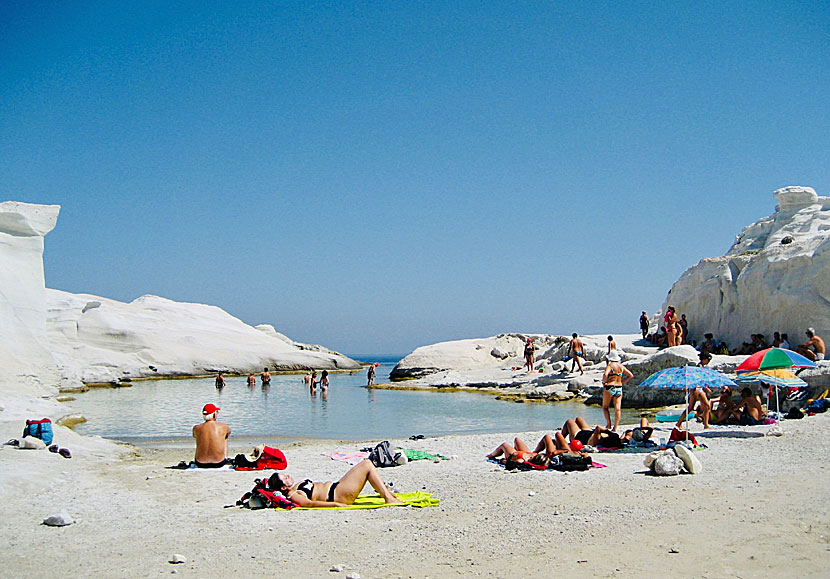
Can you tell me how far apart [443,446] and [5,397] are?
12.7m

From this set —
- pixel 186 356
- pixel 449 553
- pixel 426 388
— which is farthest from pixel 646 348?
pixel 186 356

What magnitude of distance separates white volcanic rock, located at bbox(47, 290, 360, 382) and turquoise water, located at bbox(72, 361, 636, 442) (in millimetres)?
9787

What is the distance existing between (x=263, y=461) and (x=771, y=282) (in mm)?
21457

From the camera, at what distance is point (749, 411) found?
45.0ft

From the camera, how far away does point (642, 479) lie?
912 centimetres

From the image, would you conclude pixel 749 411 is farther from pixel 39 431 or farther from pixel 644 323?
pixel 644 323

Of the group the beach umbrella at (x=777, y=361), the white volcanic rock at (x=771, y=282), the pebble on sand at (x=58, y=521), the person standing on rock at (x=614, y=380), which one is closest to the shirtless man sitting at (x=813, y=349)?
the white volcanic rock at (x=771, y=282)

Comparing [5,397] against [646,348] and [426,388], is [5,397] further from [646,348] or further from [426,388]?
[646,348]

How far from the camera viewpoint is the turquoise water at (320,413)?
18594 mm

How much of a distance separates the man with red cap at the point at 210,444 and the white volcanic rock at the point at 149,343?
32.3 meters

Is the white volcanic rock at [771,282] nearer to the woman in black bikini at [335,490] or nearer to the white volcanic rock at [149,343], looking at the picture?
the woman in black bikini at [335,490]

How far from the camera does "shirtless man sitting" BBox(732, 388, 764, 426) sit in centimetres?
1365

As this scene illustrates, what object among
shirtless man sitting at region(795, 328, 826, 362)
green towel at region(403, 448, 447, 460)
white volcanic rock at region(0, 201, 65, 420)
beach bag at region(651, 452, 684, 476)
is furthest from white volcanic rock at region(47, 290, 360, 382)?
beach bag at region(651, 452, 684, 476)

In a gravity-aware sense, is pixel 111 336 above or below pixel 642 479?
above
